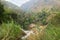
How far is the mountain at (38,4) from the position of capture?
7.85m

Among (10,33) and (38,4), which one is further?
(38,4)

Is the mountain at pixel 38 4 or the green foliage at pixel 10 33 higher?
the mountain at pixel 38 4

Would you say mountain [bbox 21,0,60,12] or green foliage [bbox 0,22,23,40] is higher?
mountain [bbox 21,0,60,12]

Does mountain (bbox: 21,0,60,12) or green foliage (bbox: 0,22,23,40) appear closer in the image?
green foliage (bbox: 0,22,23,40)

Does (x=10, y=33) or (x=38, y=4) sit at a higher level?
(x=38, y=4)

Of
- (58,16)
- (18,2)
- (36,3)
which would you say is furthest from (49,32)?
(18,2)

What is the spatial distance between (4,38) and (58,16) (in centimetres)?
166

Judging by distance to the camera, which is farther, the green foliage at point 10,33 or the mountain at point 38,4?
the mountain at point 38,4

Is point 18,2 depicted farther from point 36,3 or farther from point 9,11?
point 9,11

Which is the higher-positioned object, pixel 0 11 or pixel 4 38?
pixel 0 11

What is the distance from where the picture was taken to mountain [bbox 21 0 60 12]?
7.85 meters

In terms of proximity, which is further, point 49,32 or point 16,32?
point 16,32

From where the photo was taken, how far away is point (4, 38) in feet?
16.7

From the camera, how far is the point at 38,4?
8.48m
